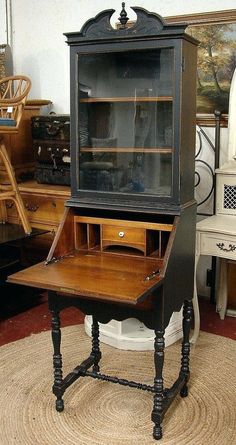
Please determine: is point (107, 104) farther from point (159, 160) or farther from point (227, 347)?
point (227, 347)

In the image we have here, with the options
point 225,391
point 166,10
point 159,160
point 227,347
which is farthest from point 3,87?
point 225,391

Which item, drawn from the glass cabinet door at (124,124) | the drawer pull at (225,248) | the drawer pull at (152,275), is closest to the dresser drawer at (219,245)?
the drawer pull at (225,248)

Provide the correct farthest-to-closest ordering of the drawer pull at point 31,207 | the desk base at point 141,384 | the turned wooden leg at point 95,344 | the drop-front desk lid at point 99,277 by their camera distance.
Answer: the drawer pull at point 31,207, the turned wooden leg at point 95,344, the desk base at point 141,384, the drop-front desk lid at point 99,277

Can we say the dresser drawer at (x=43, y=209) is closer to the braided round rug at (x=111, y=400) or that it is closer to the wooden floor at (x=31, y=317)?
the wooden floor at (x=31, y=317)

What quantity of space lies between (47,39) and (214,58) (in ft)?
4.75

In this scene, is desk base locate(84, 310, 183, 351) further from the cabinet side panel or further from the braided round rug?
the cabinet side panel

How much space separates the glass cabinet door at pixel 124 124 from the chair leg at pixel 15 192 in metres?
1.39

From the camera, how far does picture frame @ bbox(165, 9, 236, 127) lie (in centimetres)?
319

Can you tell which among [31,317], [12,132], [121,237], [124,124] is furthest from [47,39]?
[121,237]

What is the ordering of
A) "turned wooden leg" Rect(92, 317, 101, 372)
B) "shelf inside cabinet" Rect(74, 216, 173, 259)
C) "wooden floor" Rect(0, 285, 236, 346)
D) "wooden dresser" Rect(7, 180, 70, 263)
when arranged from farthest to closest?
"wooden dresser" Rect(7, 180, 70, 263)
"wooden floor" Rect(0, 285, 236, 346)
"turned wooden leg" Rect(92, 317, 101, 372)
"shelf inside cabinet" Rect(74, 216, 173, 259)

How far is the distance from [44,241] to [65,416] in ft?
5.99

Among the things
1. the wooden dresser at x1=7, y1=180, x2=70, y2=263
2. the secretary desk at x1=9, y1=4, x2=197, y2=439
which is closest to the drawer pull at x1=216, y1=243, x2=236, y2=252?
the secretary desk at x1=9, y1=4, x2=197, y2=439

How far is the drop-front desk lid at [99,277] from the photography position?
1818mm

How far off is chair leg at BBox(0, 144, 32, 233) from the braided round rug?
95cm
